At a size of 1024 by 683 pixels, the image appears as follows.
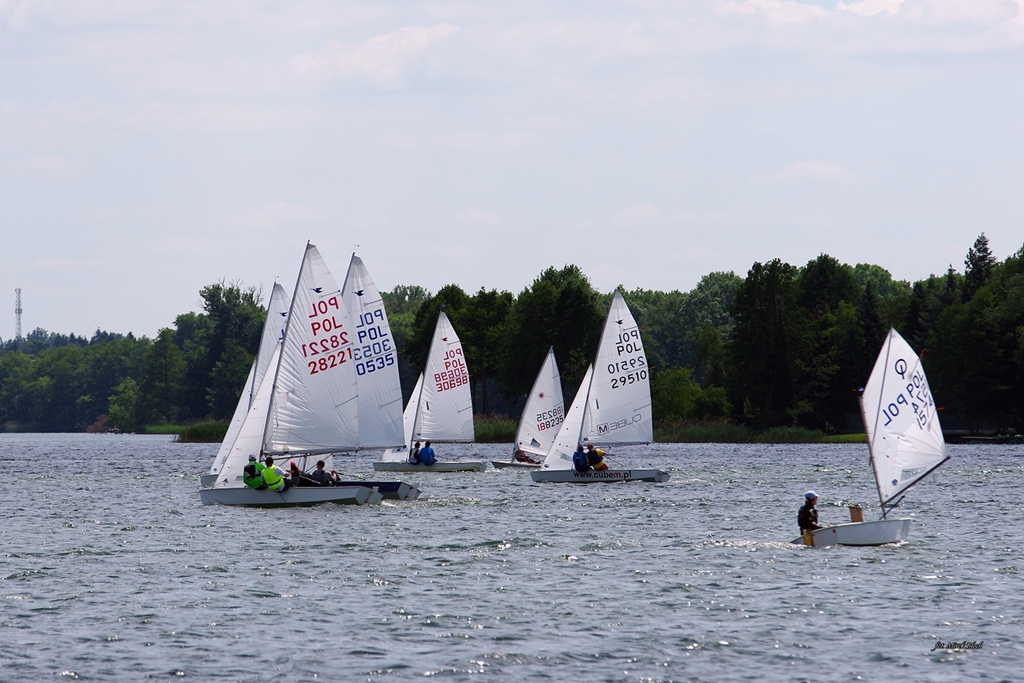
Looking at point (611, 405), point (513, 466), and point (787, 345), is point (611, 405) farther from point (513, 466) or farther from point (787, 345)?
point (787, 345)

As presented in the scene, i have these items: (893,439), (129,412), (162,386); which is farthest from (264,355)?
(129,412)

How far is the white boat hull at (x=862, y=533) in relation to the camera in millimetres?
32219

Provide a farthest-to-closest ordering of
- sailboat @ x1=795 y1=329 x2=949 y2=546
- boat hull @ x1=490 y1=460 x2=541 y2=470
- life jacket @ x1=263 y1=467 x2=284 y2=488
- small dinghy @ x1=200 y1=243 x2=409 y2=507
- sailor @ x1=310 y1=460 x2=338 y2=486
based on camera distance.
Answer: boat hull @ x1=490 y1=460 x2=541 y2=470
small dinghy @ x1=200 y1=243 x2=409 y2=507
sailor @ x1=310 y1=460 x2=338 y2=486
life jacket @ x1=263 y1=467 x2=284 y2=488
sailboat @ x1=795 y1=329 x2=949 y2=546

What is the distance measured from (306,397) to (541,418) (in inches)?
979

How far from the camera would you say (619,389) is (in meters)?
56.7

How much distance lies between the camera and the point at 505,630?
23141mm

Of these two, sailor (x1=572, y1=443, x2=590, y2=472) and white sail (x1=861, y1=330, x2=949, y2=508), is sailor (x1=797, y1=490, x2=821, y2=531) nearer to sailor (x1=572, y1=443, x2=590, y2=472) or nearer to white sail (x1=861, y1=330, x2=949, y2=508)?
white sail (x1=861, y1=330, x2=949, y2=508)

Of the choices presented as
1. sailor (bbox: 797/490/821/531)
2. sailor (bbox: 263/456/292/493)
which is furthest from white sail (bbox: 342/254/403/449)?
sailor (bbox: 797/490/821/531)

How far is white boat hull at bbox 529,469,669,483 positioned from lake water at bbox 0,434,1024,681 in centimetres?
532

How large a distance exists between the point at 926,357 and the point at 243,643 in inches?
3833

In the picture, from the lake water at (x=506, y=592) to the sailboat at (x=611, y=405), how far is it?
707cm

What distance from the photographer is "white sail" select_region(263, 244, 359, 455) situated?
4253cm

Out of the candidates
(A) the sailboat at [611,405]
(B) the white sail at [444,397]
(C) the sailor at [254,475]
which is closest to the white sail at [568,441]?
(A) the sailboat at [611,405]

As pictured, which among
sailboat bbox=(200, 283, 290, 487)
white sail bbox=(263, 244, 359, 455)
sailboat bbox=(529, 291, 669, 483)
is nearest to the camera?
white sail bbox=(263, 244, 359, 455)
